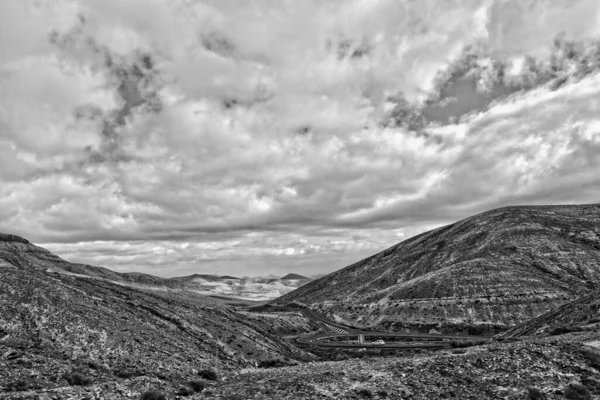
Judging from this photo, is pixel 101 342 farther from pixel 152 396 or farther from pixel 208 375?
pixel 152 396

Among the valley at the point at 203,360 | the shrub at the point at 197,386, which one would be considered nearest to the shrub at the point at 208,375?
the valley at the point at 203,360

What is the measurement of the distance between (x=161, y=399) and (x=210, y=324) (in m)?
41.8

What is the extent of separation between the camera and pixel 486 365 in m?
34.7

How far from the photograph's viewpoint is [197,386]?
32781 mm

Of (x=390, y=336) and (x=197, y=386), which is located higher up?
(x=197, y=386)

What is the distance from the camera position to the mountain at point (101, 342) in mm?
31609

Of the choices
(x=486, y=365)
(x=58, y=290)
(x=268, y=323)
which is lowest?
(x=268, y=323)

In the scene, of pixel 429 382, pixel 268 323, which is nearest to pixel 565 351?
pixel 429 382

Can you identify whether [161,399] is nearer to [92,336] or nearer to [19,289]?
[92,336]

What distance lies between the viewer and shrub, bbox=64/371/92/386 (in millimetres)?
30609

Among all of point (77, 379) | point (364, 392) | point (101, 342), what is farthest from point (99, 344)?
point (364, 392)

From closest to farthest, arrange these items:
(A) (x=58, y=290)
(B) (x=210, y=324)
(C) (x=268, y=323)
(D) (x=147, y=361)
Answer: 1. (D) (x=147, y=361)
2. (A) (x=58, y=290)
3. (B) (x=210, y=324)
4. (C) (x=268, y=323)

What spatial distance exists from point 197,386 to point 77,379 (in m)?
9.25

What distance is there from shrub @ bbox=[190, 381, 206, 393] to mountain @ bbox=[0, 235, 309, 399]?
116 centimetres
